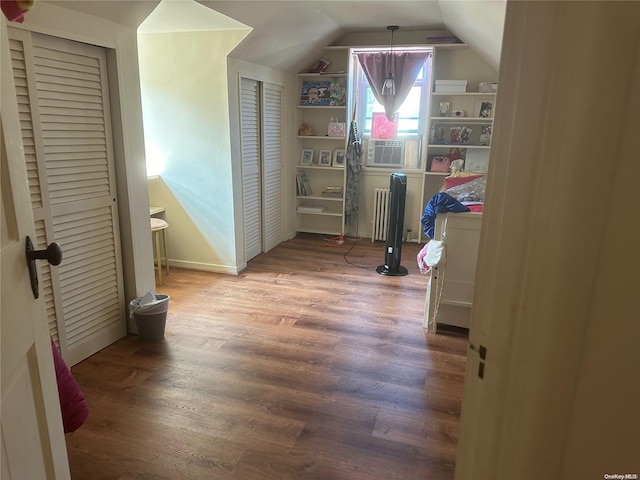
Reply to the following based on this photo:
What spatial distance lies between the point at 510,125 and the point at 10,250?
0.91 meters

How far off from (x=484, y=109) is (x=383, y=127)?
1.11 m

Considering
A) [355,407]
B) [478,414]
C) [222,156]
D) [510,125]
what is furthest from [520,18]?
[222,156]

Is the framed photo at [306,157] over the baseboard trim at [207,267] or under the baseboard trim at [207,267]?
over

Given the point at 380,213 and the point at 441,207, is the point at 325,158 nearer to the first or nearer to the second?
the point at 380,213

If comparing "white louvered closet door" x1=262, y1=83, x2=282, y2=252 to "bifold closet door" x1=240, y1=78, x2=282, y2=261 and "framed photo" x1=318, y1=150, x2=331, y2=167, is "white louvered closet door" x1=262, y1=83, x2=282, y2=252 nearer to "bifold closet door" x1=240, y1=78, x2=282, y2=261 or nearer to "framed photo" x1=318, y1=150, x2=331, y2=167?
"bifold closet door" x1=240, y1=78, x2=282, y2=261

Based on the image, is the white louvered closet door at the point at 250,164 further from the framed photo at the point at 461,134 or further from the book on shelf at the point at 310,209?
the framed photo at the point at 461,134

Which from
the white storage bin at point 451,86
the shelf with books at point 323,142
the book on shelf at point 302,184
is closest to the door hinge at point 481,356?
the white storage bin at point 451,86

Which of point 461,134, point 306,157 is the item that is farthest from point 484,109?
point 306,157

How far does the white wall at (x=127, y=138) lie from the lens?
7.45ft

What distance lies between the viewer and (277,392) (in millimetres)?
2232

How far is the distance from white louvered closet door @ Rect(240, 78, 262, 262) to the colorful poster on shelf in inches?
59.1

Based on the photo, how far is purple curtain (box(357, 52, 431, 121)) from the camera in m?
4.68

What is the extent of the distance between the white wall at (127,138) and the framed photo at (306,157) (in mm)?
2739

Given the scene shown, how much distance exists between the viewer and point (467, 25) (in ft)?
10.8
